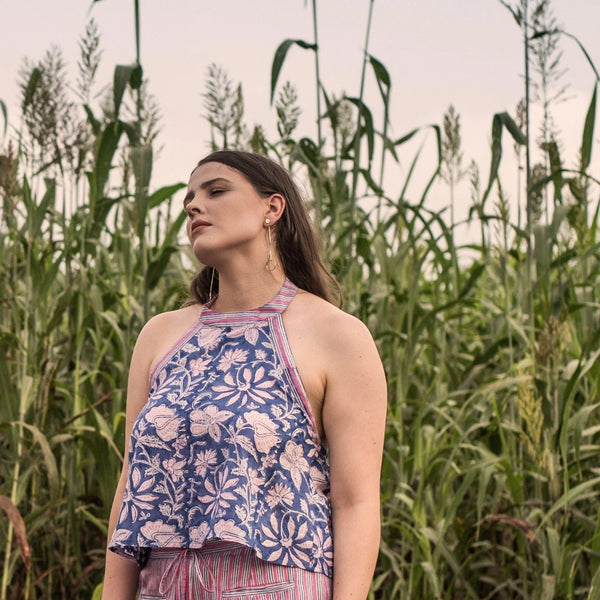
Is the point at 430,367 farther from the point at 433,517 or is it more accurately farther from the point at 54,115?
the point at 54,115

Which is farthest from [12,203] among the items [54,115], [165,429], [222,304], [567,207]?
[567,207]

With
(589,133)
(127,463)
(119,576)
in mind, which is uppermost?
(589,133)

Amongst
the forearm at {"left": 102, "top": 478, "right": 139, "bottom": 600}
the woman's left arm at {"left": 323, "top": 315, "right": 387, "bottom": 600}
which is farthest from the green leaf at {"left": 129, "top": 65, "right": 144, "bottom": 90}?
the forearm at {"left": 102, "top": 478, "right": 139, "bottom": 600}

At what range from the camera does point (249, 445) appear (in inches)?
59.1

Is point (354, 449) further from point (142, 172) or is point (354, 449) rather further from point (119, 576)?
point (142, 172)

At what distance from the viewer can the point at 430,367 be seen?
3.34 metres

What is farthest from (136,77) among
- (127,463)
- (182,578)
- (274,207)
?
(182,578)

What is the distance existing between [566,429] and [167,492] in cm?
118

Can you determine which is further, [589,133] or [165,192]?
[165,192]

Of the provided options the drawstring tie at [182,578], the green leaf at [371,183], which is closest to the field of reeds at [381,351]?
the green leaf at [371,183]

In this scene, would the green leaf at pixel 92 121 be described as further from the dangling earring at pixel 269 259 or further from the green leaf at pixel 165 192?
the dangling earring at pixel 269 259

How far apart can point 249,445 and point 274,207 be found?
454mm

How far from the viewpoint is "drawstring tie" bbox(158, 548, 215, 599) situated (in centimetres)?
149

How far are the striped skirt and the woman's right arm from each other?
15 centimetres
